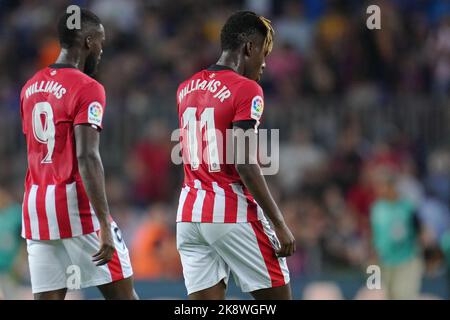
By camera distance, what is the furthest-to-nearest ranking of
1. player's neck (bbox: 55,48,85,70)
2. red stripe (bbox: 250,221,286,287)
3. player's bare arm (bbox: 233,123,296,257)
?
1. player's neck (bbox: 55,48,85,70)
2. red stripe (bbox: 250,221,286,287)
3. player's bare arm (bbox: 233,123,296,257)

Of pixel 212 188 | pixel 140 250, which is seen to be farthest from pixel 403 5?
pixel 212 188

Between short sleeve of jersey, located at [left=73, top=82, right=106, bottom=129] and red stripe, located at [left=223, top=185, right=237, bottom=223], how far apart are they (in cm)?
91

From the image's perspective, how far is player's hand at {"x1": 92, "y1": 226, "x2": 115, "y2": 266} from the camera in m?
6.54

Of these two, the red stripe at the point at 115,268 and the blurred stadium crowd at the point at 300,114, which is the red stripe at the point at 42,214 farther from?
the blurred stadium crowd at the point at 300,114

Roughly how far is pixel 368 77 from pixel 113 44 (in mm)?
3532

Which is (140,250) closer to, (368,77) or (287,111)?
(287,111)

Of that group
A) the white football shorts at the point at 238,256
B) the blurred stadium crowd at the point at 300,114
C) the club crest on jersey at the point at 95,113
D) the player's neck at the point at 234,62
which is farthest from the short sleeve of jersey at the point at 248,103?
the blurred stadium crowd at the point at 300,114

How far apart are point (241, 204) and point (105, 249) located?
0.88 meters

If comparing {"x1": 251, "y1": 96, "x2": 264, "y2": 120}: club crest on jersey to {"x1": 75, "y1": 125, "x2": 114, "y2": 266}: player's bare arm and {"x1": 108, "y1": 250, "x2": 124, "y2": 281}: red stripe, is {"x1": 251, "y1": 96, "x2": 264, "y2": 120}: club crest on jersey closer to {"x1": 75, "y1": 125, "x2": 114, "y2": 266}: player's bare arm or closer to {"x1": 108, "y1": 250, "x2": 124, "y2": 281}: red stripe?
{"x1": 75, "y1": 125, "x2": 114, "y2": 266}: player's bare arm

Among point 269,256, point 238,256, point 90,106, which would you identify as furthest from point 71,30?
point 269,256

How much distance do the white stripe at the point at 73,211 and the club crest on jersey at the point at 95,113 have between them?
438mm

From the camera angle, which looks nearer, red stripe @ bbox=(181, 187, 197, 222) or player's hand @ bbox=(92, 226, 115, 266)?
player's hand @ bbox=(92, 226, 115, 266)

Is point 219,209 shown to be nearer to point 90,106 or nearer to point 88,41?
point 90,106

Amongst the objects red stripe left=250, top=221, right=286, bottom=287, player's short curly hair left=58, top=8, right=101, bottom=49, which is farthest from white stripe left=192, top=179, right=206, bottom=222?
player's short curly hair left=58, top=8, right=101, bottom=49
